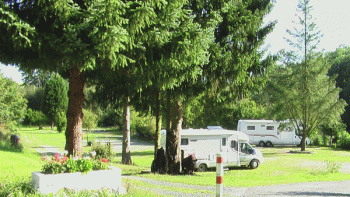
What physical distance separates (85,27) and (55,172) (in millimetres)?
3083

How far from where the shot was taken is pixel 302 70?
33.9 metres

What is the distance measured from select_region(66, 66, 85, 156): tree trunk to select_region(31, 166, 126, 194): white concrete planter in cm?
235

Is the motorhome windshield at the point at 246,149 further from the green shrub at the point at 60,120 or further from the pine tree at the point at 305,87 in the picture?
the green shrub at the point at 60,120

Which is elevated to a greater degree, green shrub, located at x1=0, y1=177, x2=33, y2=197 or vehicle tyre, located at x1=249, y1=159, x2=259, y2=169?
green shrub, located at x1=0, y1=177, x2=33, y2=197

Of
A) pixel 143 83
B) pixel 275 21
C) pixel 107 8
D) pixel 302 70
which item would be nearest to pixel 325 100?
pixel 302 70

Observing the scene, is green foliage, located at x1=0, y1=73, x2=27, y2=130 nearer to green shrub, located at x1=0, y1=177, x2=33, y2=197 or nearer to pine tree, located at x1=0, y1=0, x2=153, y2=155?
pine tree, located at x1=0, y1=0, x2=153, y2=155

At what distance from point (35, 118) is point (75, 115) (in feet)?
217

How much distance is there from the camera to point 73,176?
607 cm

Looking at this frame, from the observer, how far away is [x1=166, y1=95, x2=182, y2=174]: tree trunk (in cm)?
1517

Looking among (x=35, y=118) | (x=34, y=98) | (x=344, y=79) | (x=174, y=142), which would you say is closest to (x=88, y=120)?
(x=174, y=142)

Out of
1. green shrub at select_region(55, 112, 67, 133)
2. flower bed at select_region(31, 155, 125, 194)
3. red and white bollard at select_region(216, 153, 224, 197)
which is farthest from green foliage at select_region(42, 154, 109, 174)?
green shrub at select_region(55, 112, 67, 133)

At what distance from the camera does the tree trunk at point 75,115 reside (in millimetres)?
8695

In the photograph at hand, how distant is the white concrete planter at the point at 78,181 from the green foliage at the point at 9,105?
26.1m

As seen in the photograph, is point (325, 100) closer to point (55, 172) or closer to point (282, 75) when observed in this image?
point (282, 75)
